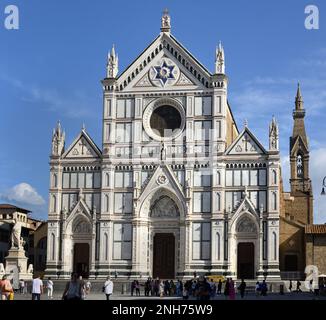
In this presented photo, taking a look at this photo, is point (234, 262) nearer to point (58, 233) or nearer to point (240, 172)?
point (240, 172)

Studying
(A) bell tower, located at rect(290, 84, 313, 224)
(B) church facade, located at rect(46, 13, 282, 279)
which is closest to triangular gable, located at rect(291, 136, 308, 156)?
(A) bell tower, located at rect(290, 84, 313, 224)

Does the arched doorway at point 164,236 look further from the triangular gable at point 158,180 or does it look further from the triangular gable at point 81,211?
the triangular gable at point 81,211

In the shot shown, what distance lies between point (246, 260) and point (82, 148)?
1615 centimetres

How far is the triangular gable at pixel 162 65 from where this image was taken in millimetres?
56938

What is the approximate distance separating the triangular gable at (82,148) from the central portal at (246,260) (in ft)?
46.1

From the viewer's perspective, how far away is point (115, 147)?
189 ft

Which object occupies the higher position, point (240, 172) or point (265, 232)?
point (240, 172)

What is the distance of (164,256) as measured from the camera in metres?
56.8

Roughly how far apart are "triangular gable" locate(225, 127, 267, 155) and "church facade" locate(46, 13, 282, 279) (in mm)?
78

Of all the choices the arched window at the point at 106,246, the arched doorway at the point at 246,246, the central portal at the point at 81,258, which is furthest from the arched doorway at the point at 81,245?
the arched doorway at the point at 246,246
